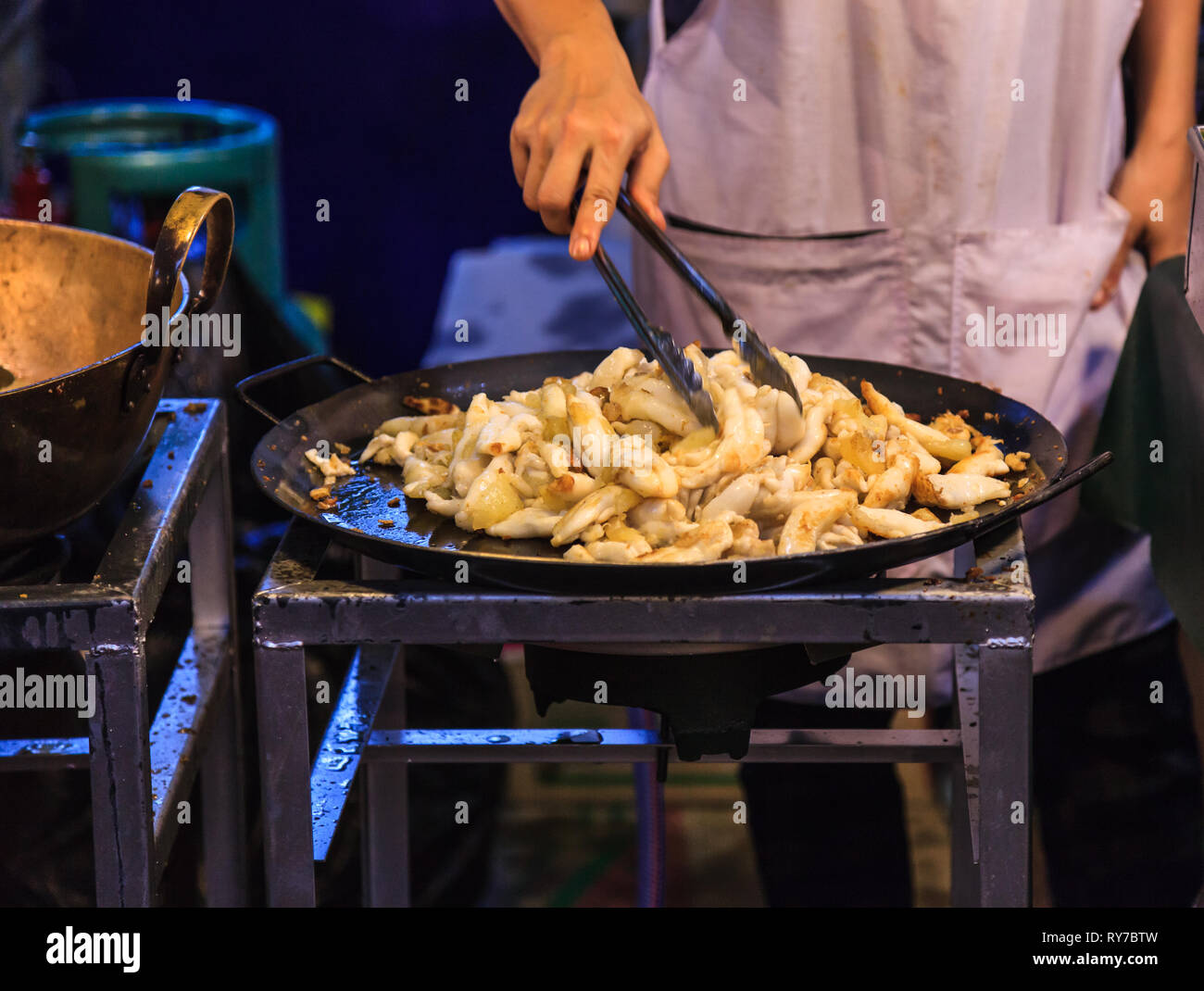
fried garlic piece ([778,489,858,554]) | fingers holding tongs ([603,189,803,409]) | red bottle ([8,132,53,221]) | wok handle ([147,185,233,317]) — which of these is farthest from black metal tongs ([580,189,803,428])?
red bottle ([8,132,53,221])

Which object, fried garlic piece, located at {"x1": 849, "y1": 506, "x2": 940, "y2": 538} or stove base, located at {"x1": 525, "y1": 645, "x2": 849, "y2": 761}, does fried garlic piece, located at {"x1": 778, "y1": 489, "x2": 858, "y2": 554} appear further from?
stove base, located at {"x1": 525, "y1": 645, "x2": 849, "y2": 761}

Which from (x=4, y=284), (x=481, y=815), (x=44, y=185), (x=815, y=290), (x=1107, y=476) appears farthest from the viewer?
(x=44, y=185)

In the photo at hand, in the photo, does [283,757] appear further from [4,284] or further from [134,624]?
[4,284]

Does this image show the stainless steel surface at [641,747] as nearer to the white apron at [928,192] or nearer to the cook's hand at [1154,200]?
the white apron at [928,192]

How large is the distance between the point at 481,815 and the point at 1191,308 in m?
1.44

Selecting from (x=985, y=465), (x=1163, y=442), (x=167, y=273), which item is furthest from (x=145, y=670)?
(x=1163, y=442)

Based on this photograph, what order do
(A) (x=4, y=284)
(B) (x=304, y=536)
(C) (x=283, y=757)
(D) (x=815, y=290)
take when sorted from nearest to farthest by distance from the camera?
1. (C) (x=283, y=757)
2. (B) (x=304, y=536)
3. (A) (x=4, y=284)
4. (D) (x=815, y=290)

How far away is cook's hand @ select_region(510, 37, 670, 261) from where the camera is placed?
4.60 ft

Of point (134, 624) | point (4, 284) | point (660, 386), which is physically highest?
point (4, 284)

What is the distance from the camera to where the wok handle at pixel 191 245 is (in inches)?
48.6

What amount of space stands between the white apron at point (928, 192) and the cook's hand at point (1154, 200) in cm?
3

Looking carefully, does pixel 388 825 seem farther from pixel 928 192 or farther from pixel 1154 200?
pixel 1154 200
